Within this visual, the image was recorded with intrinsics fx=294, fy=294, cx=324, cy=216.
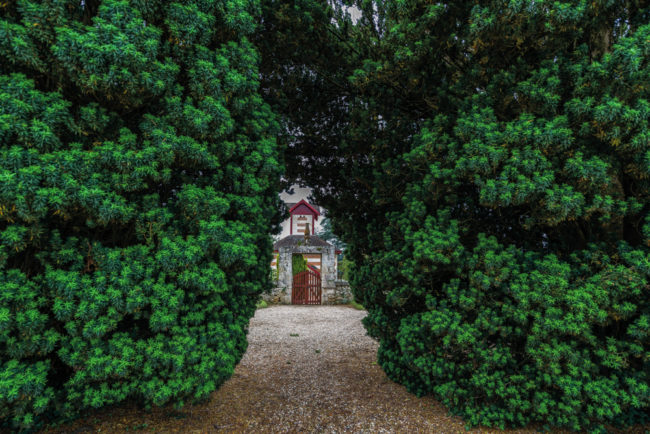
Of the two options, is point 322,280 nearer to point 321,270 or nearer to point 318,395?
point 321,270

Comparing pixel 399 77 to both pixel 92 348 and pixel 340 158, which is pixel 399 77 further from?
pixel 92 348

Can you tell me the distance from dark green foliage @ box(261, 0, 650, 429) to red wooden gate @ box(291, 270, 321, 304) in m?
8.78

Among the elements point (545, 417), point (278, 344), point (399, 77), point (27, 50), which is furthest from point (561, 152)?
point (278, 344)

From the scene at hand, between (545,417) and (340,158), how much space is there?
170 inches

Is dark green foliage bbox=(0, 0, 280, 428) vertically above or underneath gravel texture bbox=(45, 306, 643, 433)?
above

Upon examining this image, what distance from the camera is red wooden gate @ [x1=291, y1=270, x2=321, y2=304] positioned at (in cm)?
1273

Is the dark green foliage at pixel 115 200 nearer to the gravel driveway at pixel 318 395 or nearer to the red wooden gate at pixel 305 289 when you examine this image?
the gravel driveway at pixel 318 395

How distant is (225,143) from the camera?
9.55ft

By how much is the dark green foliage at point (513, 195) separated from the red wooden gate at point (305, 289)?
8.78 meters

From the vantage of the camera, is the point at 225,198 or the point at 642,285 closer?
the point at 642,285

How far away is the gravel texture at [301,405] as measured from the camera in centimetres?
318

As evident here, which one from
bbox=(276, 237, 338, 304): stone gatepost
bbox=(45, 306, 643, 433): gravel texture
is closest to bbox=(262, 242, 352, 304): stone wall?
bbox=(276, 237, 338, 304): stone gatepost

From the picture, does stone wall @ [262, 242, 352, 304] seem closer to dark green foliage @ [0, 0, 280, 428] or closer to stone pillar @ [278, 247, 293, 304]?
stone pillar @ [278, 247, 293, 304]

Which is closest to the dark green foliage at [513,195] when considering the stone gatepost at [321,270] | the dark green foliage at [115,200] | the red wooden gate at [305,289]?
the dark green foliage at [115,200]
